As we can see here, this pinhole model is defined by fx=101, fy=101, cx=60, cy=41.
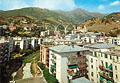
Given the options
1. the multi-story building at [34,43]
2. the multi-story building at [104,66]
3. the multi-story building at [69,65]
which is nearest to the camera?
the multi-story building at [104,66]

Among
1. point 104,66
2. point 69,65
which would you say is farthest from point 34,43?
point 104,66

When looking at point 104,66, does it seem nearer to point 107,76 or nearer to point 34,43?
point 107,76

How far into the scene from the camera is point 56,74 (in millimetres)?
25891

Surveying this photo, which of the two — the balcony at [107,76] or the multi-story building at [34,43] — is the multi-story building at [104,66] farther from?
the multi-story building at [34,43]

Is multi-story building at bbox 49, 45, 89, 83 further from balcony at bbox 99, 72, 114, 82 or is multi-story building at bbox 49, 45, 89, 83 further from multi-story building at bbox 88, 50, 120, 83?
balcony at bbox 99, 72, 114, 82

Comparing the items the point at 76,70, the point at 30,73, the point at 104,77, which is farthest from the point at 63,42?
the point at 104,77

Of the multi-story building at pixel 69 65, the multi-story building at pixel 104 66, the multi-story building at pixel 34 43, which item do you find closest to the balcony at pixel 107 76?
the multi-story building at pixel 104 66

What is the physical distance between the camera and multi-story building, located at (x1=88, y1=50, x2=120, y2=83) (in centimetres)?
1831

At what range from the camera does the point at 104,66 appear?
20.7m

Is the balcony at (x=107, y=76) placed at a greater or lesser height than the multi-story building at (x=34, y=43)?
lesser

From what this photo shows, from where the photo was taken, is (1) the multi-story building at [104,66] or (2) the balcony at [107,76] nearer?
(1) the multi-story building at [104,66]

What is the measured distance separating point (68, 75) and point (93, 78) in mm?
5926

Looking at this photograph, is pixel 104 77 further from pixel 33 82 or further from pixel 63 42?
pixel 63 42

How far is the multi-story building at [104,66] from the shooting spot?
18.3 meters
